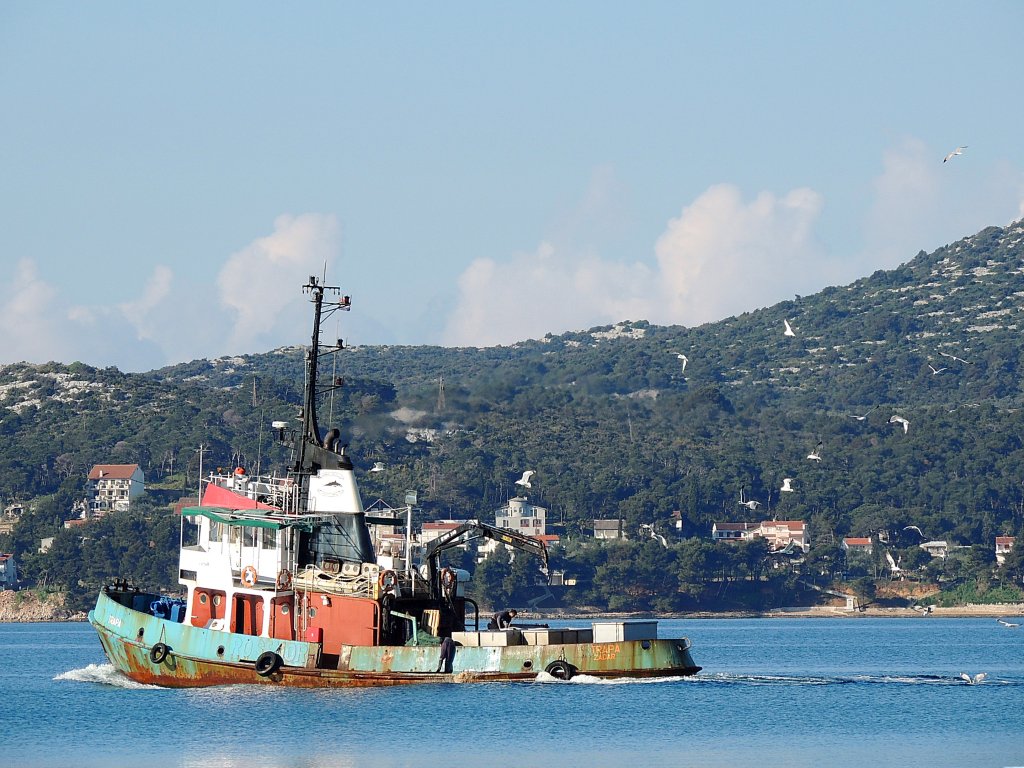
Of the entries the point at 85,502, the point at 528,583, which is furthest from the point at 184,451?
the point at 528,583

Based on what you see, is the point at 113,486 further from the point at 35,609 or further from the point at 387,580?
the point at 387,580

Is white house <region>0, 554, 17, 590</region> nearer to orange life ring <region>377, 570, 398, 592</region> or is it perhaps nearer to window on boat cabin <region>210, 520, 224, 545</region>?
window on boat cabin <region>210, 520, 224, 545</region>

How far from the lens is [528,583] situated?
6299 inches

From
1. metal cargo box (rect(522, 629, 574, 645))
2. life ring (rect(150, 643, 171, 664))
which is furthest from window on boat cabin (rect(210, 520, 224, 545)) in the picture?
metal cargo box (rect(522, 629, 574, 645))

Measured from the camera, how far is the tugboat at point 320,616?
5503 centimetres

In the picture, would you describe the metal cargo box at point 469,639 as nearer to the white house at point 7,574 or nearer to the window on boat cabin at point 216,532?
the window on boat cabin at point 216,532

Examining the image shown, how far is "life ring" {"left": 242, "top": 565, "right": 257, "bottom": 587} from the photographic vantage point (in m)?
56.7

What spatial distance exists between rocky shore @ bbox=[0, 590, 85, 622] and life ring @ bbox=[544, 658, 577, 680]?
106 meters

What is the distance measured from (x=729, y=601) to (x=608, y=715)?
11798cm

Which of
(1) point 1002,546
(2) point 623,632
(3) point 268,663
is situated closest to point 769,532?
(1) point 1002,546

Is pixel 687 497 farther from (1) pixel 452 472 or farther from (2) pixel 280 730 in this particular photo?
(2) pixel 280 730

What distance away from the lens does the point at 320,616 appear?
182ft

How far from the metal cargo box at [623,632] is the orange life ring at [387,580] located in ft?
19.6

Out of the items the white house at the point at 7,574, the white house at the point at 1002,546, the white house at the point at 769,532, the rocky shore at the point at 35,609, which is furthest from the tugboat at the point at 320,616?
the white house at the point at 1002,546
